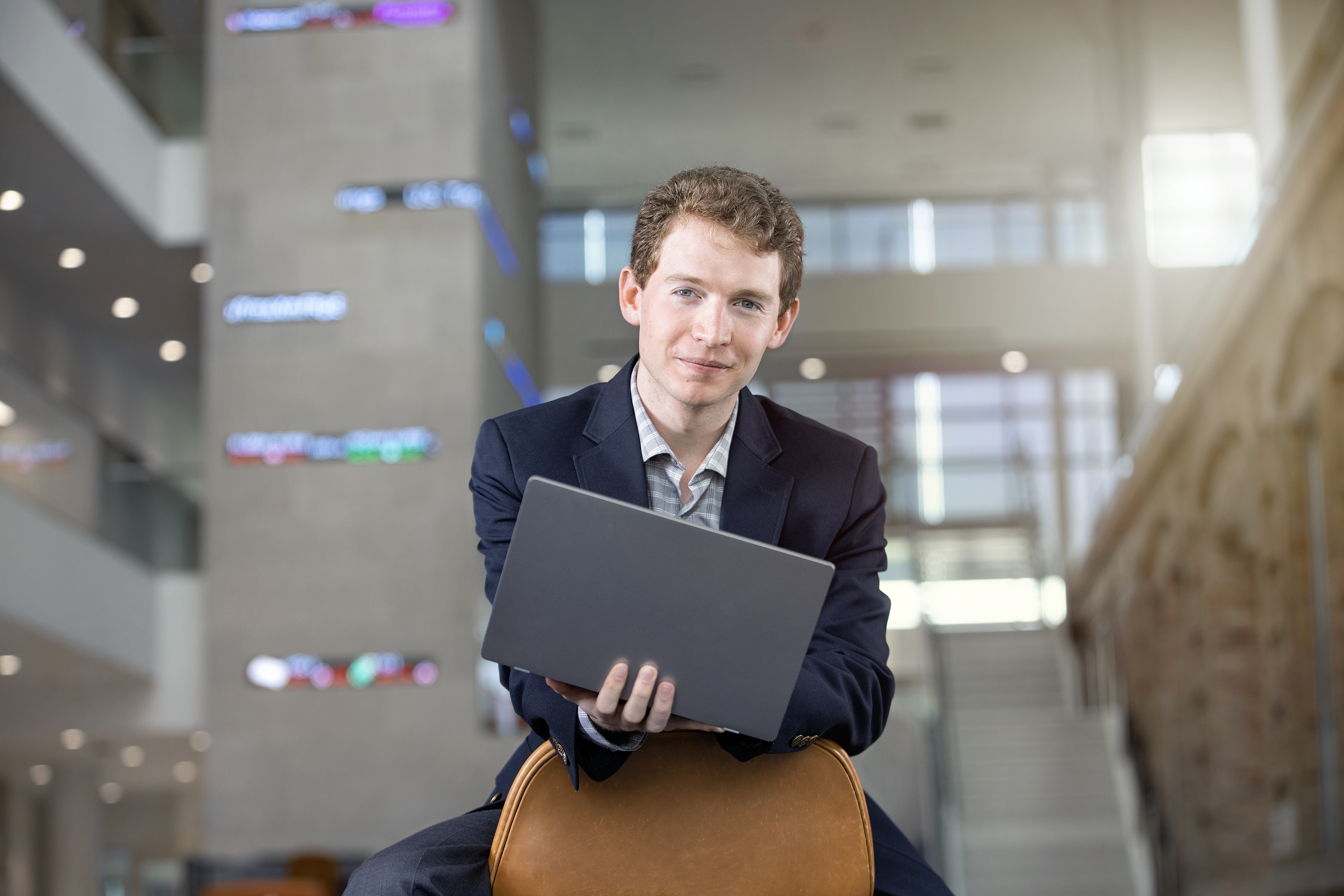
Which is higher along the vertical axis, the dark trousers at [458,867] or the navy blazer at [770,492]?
the navy blazer at [770,492]

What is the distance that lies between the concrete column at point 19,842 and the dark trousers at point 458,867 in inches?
735

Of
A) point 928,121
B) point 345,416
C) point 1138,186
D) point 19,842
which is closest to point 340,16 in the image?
point 345,416

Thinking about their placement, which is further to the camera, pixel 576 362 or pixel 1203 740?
pixel 576 362

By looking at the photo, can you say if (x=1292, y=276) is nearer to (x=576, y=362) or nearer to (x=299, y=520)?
(x=299, y=520)

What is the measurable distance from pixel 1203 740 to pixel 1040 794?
2.04 metres

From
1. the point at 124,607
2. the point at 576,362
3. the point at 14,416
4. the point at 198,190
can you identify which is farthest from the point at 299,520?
the point at 576,362

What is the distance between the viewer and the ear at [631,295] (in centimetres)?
206

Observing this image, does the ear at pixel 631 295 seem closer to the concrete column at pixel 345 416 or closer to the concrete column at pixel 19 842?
the concrete column at pixel 345 416

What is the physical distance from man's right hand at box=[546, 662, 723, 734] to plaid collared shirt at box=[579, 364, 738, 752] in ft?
1.39

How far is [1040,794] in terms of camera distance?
1332cm

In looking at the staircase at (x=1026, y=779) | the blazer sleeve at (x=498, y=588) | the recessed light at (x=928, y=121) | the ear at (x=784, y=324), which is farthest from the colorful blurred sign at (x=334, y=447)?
the ear at (x=784, y=324)

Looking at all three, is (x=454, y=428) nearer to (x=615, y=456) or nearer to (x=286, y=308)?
(x=286, y=308)

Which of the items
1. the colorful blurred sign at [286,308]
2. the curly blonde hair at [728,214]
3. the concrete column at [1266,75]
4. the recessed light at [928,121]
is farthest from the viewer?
the recessed light at [928,121]

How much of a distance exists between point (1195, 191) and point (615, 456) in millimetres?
18504
